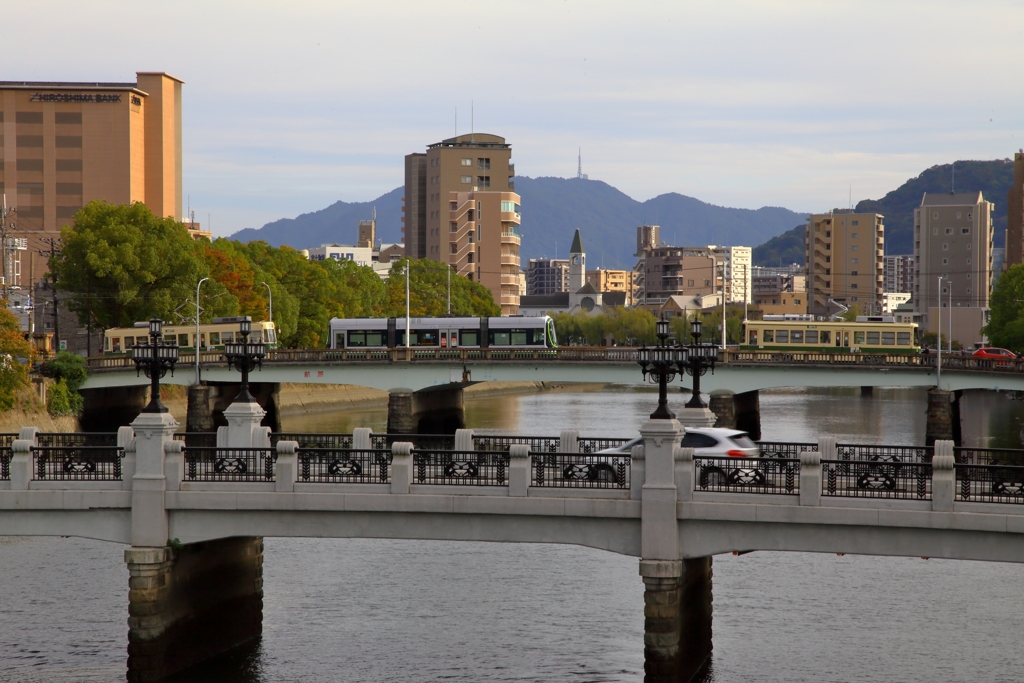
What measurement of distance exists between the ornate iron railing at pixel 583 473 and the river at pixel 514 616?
4763 millimetres

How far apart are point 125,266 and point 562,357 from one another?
31.0 metres

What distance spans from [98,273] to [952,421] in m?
54.9

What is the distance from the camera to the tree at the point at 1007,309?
95688mm

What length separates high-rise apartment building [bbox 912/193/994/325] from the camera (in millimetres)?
189125

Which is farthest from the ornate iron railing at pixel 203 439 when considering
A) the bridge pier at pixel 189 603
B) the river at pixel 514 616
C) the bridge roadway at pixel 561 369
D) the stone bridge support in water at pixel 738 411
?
the stone bridge support in water at pixel 738 411

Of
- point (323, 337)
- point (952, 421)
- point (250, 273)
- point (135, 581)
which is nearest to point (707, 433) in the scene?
point (135, 581)

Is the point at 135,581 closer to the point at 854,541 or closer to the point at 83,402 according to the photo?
the point at 854,541

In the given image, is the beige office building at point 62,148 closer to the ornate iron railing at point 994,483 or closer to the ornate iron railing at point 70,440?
the ornate iron railing at point 70,440

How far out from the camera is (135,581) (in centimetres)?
2480

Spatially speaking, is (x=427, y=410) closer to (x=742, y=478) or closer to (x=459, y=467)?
(x=459, y=467)

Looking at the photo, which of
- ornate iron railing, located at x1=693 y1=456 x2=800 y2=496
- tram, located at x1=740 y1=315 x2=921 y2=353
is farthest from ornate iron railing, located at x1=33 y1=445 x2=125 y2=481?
tram, located at x1=740 y1=315 x2=921 y2=353

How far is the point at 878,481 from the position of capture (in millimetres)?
23469

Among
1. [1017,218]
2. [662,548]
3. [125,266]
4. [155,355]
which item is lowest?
[662,548]

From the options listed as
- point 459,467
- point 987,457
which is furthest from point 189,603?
point 987,457
